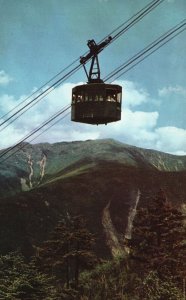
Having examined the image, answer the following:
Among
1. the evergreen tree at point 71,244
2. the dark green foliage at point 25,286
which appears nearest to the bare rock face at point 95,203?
the evergreen tree at point 71,244

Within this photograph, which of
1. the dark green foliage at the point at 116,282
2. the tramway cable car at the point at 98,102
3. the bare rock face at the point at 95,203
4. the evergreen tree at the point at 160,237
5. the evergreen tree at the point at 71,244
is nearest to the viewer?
the tramway cable car at the point at 98,102

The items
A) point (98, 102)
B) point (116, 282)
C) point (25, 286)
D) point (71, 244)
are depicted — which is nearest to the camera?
point (98, 102)

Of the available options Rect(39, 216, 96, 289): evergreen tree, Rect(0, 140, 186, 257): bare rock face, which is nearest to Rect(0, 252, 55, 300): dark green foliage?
Rect(39, 216, 96, 289): evergreen tree

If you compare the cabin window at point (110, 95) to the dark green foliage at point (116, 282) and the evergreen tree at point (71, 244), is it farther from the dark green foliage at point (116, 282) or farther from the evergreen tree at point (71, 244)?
the evergreen tree at point (71, 244)

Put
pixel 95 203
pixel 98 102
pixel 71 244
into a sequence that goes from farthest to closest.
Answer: pixel 95 203, pixel 71 244, pixel 98 102

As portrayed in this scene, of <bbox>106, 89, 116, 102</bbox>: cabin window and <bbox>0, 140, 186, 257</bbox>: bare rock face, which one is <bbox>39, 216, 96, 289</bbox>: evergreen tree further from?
<bbox>0, 140, 186, 257</bbox>: bare rock face

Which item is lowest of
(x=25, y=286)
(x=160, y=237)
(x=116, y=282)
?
(x=116, y=282)

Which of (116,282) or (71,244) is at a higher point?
(71,244)

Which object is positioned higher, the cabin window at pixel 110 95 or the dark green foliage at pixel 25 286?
the cabin window at pixel 110 95

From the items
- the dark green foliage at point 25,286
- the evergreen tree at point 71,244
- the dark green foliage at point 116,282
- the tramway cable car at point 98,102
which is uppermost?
the tramway cable car at point 98,102

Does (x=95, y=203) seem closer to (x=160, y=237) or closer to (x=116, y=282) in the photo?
(x=116, y=282)

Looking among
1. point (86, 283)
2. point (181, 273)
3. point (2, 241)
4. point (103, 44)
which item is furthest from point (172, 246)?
point (2, 241)

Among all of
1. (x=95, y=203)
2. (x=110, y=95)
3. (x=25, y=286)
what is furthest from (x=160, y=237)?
(x=95, y=203)
